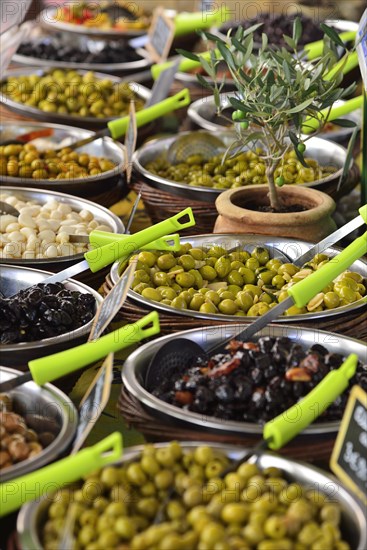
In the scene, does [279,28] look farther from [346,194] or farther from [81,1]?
[81,1]

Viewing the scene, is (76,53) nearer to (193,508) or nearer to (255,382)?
(255,382)

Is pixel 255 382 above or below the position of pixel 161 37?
above

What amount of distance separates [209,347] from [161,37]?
226 centimetres

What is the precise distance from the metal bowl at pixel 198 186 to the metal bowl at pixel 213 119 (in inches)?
5.2

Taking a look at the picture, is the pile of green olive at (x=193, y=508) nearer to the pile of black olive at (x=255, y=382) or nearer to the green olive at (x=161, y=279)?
the pile of black olive at (x=255, y=382)

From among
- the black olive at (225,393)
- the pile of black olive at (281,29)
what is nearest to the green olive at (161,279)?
the black olive at (225,393)

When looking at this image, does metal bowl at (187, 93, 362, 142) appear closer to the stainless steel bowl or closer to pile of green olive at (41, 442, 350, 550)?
the stainless steel bowl

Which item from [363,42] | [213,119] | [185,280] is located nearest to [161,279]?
[185,280]

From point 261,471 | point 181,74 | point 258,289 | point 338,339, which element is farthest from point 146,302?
point 181,74

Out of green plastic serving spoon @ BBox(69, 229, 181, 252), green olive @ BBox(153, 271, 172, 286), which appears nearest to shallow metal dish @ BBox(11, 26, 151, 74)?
green plastic serving spoon @ BBox(69, 229, 181, 252)

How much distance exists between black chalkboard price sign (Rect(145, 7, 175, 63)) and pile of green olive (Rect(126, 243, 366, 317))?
162cm

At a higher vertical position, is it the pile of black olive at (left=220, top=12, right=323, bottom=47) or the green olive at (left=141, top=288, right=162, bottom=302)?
the green olive at (left=141, top=288, right=162, bottom=302)

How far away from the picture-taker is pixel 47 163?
8.82 feet

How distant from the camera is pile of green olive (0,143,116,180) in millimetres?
2643
